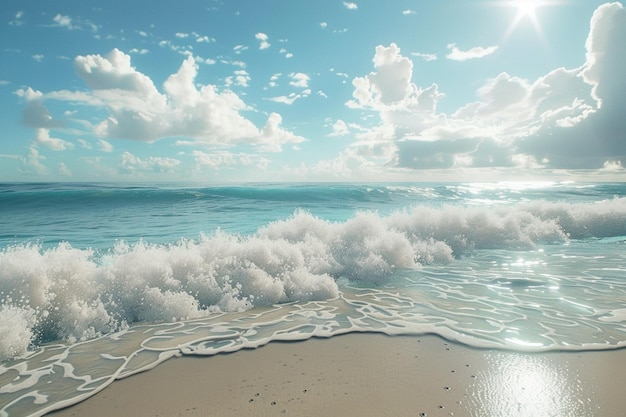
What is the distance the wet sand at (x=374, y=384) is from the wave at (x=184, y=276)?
7.29ft

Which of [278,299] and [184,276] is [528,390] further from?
[184,276]

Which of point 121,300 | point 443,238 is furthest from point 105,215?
point 443,238

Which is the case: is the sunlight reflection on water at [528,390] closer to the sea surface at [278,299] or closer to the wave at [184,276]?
the sea surface at [278,299]

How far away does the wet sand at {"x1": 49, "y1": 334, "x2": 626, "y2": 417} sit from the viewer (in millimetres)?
3314

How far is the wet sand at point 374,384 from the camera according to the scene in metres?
3.31

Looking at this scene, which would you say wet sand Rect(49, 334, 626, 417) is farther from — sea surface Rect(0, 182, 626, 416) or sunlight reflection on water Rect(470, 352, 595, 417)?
sea surface Rect(0, 182, 626, 416)

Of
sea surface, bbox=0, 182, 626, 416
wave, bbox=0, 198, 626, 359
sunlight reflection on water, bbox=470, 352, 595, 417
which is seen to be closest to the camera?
sunlight reflection on water, bbox=470, 352, 595, 417

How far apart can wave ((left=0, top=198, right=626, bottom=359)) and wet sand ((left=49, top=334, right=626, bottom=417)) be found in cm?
222

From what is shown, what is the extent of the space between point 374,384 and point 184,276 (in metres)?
5.08

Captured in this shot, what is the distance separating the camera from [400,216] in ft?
46.9

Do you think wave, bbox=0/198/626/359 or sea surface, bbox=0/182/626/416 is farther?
wave, bbox=0/198/626/359

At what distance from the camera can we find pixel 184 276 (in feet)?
24.3

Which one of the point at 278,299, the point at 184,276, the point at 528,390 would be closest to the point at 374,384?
the point at 528,390

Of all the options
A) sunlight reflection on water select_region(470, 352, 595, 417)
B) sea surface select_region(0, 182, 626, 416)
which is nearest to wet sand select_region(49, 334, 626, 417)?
sunlight reflection on water select_region(470, 352, 595, 417)
